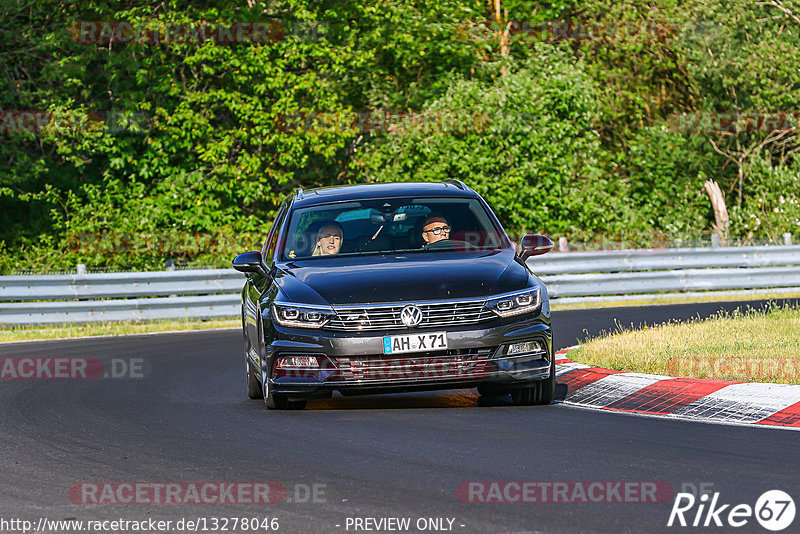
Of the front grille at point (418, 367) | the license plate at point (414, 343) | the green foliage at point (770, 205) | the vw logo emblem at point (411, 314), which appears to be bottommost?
the green foliage at point (770, 205)

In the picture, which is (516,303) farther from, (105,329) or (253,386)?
(105,329)

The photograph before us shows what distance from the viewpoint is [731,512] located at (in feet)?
19.0

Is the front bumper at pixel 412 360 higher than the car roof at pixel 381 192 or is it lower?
lower

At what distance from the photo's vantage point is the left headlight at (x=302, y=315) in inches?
366

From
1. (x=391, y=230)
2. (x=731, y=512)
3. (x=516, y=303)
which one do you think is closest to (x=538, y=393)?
(x=516, y=303)

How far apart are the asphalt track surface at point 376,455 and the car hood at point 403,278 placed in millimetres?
852

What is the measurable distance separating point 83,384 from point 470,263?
16.6 ft

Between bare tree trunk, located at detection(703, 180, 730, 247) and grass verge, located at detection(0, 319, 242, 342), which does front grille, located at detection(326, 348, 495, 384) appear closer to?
grass verge, located at detection(0, 319, 242, 342)

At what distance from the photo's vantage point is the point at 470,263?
981 centimetres

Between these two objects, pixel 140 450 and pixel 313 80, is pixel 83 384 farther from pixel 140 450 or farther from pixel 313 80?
pixel 313 80

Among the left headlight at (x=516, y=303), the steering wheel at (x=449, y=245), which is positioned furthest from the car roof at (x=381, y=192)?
the left headlight at (x=516, y=303)

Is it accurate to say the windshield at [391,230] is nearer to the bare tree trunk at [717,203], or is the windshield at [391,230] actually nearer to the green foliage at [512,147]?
the green foliage at [512,147]

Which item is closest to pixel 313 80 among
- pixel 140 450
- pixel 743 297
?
pixel 743 297

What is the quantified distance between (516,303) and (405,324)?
806mm
